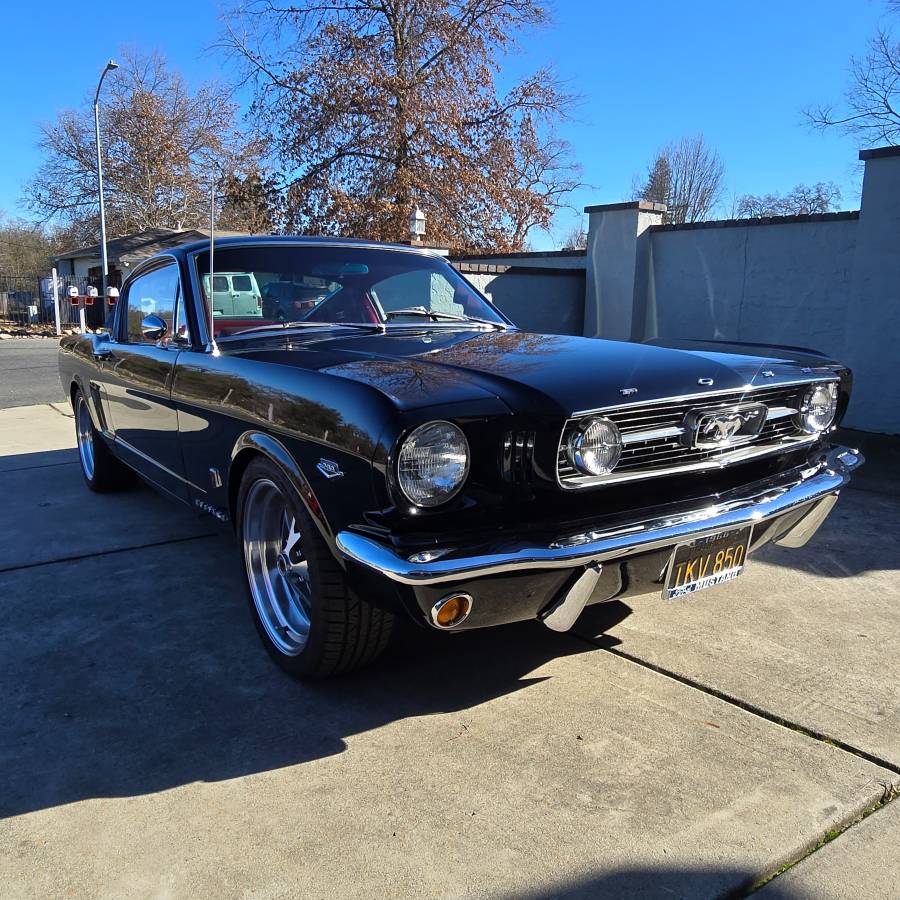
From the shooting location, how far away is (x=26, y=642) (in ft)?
10.1

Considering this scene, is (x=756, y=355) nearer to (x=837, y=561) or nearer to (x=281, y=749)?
(x=837, y=561)

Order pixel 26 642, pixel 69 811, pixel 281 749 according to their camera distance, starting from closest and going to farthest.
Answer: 1. pixel 69 811
2. pixel 281 749
3. pixel 26 642

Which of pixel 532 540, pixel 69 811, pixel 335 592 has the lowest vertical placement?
pixel 69 811

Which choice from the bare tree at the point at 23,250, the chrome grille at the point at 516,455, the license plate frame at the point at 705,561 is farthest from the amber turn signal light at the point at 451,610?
the bare tree at the point at 23,250

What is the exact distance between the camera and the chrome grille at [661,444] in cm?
236

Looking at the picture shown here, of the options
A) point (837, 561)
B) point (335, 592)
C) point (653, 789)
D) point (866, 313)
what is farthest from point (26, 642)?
point (866, 313)

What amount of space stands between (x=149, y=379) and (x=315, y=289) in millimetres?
999

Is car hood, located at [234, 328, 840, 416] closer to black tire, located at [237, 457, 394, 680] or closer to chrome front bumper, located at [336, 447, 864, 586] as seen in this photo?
chrome front bumper, located at [336, 447, 864, 586]

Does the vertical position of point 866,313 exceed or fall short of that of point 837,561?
it exceeds it

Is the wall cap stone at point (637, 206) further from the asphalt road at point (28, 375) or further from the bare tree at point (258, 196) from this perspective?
the bare tree at point (258, 196)

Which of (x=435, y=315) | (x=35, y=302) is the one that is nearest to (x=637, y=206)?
(x=435, y=315)

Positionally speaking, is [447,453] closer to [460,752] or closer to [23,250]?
[460,752]

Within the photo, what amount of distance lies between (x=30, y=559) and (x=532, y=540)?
2954 millimetres

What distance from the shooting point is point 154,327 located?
11.7 feet
